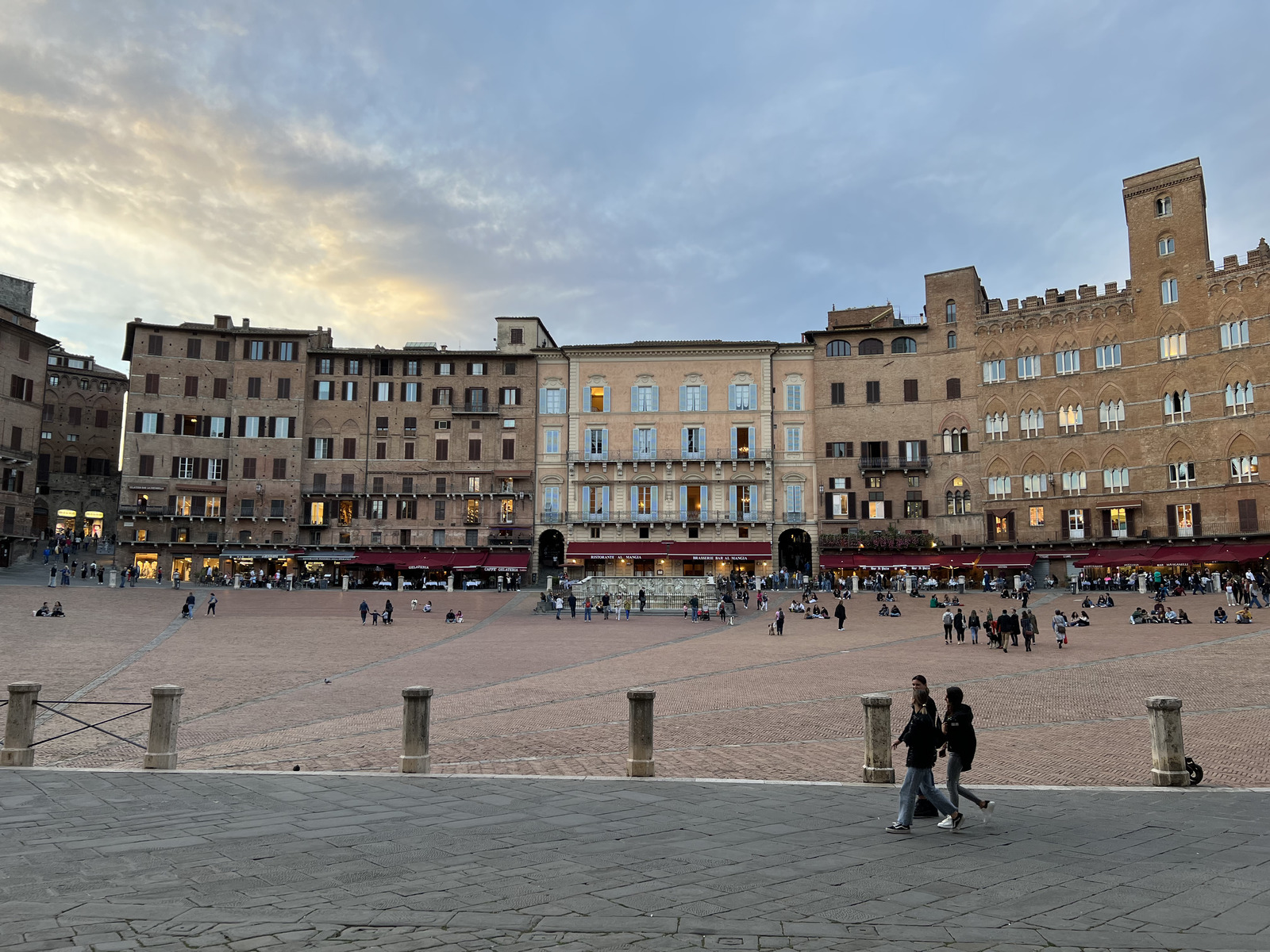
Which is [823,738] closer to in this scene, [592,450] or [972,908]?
[972,908]

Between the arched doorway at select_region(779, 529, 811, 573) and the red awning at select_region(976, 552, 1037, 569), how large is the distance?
36.6ft

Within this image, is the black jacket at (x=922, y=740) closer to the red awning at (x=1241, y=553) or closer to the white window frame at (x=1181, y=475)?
the red awning at (x=1241, y=553)

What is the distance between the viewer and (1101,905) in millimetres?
6070

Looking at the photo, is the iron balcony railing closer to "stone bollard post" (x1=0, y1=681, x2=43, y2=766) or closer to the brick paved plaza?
the brick paved plaza

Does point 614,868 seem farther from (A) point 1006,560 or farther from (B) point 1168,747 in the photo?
(A) point 1006,560

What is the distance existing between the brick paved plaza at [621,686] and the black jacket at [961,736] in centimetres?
256

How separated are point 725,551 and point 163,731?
49516 millimetres

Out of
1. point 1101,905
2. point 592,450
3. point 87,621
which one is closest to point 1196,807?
point 1101,905

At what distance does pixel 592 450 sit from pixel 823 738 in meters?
49.1

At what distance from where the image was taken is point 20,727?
11.5 metres

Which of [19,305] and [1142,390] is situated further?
[19,305]

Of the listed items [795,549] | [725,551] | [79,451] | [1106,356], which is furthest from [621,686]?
[79,451]

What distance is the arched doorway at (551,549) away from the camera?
6181 centimetres

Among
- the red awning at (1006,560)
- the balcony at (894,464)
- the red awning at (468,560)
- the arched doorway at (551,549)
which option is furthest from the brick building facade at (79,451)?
the red awning at (1006,560)
